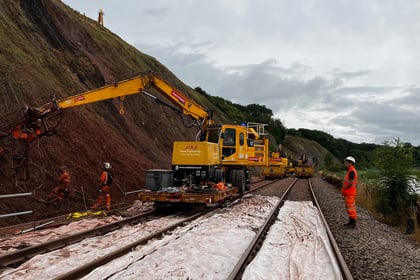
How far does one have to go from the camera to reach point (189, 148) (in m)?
13.6

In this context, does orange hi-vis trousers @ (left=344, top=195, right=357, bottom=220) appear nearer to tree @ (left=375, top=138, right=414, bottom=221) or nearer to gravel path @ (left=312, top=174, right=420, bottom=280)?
gravel path @ (left=312, top=174, right=420, bottom=280)

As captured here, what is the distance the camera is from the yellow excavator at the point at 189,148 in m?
10.2

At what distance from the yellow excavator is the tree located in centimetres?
541

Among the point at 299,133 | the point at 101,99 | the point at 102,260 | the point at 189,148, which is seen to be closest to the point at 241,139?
the point at 189,148

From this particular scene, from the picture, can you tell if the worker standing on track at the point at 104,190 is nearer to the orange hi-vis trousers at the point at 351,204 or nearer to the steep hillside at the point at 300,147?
the orange hi-vis trousers at the point at 351,204

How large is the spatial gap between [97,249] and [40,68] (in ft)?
42.6

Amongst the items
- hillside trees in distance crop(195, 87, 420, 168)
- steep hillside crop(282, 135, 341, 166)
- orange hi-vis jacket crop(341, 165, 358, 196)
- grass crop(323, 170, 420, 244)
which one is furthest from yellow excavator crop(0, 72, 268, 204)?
steep hillside crop(282, 135, 341, 166)

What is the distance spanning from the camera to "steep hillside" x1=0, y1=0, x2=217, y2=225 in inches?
495

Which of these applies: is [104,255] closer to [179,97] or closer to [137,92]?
[137,92]

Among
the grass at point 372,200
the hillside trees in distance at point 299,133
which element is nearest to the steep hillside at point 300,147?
the hillside trees in distance at point 299,133

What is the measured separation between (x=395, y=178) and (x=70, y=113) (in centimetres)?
1299

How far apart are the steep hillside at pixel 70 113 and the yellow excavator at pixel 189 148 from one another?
4.22 feet

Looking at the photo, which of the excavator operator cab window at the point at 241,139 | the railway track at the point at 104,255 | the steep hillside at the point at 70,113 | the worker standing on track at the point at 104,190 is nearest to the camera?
the railway track at the point at 104,255

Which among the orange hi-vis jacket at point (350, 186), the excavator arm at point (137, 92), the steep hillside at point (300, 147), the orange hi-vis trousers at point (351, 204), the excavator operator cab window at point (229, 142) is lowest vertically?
the orange hi-vis trousers at point (351, 204)
